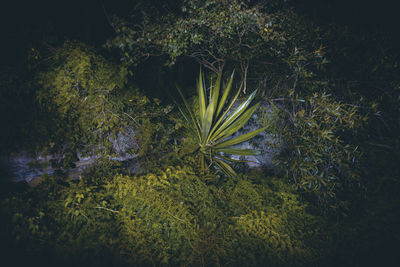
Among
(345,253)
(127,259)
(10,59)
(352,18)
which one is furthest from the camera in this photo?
(352,18)

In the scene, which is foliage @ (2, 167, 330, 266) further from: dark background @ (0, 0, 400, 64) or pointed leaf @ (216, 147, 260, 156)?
dark background @ (0, 0, 400, 64)

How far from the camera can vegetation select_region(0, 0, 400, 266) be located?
1915 mm

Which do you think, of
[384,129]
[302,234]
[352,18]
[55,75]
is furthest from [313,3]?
[55,75]

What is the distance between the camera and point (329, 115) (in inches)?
84.2

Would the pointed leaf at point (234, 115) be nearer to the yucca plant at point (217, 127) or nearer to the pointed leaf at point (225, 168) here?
the yucca plant at point (217, 127)

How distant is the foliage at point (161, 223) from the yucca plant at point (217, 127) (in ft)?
1.28

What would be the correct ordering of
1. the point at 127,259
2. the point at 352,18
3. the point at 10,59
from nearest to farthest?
the point at 127,259 < the point at 10,59 < the point at 352,18

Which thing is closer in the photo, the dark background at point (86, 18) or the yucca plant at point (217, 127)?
the dark background at point (86, 18)

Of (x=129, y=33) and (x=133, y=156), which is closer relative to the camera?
(x=129, y=33)

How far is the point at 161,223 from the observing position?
203 centimetres

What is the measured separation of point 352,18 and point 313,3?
49 cm

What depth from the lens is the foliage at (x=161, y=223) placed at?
5.88 ft

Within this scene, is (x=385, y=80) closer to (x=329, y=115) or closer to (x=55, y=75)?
(x=329, y=115)

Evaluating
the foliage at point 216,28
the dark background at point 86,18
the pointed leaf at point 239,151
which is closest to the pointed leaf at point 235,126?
the pointed leaf at point 239,151
